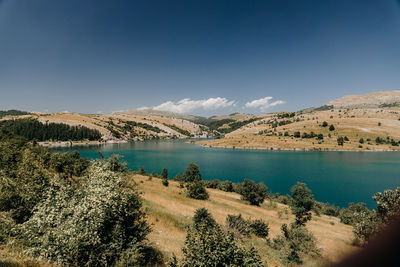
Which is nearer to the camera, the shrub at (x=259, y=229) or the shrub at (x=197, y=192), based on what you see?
the shrub at (x=259, y=229)

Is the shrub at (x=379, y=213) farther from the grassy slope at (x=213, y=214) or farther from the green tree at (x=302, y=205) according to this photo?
the green tree at (x=302, y=205)

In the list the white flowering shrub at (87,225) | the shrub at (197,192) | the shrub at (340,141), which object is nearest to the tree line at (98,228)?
the white flowering shrub at (87,225)

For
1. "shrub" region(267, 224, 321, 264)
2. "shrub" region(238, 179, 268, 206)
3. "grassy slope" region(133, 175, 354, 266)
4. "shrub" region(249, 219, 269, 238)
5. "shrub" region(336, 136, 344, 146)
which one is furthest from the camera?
"shrub" region(336, 136, 344, 146)

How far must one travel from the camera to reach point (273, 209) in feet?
167

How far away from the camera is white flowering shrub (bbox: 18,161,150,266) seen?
11.3 metres

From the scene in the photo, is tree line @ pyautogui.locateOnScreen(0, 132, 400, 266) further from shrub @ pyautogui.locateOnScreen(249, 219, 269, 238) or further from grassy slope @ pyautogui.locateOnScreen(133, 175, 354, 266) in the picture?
shrub @ pyautogui.locateOnScreen(249, 219, 269, 238)

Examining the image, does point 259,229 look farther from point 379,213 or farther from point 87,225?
point 87,225

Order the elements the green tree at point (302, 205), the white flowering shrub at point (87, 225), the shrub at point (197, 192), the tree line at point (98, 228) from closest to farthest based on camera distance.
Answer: the tree line at point (98, 228)
the white flowering shrub at point (87, 225)
the green tree at point (302, 205)
the shrub at point (197, 192)

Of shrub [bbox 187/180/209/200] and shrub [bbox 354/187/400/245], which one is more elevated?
shrub [bbox 354/187/400/245]

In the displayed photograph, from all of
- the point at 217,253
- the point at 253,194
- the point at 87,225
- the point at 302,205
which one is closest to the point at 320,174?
the point at 253,194

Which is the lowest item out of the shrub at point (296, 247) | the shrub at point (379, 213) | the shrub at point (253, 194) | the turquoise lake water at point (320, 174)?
the turquoise lake water at point (320, 174)

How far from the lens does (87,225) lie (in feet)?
38.4

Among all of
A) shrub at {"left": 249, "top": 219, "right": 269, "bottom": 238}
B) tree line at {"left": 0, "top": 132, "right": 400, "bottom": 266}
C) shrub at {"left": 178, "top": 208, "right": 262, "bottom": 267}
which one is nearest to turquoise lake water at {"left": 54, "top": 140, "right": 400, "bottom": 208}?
shrub at {"left": 249, "top": 219, "right": 269, "bottom": 238}

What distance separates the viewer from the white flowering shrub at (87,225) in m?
11.3
